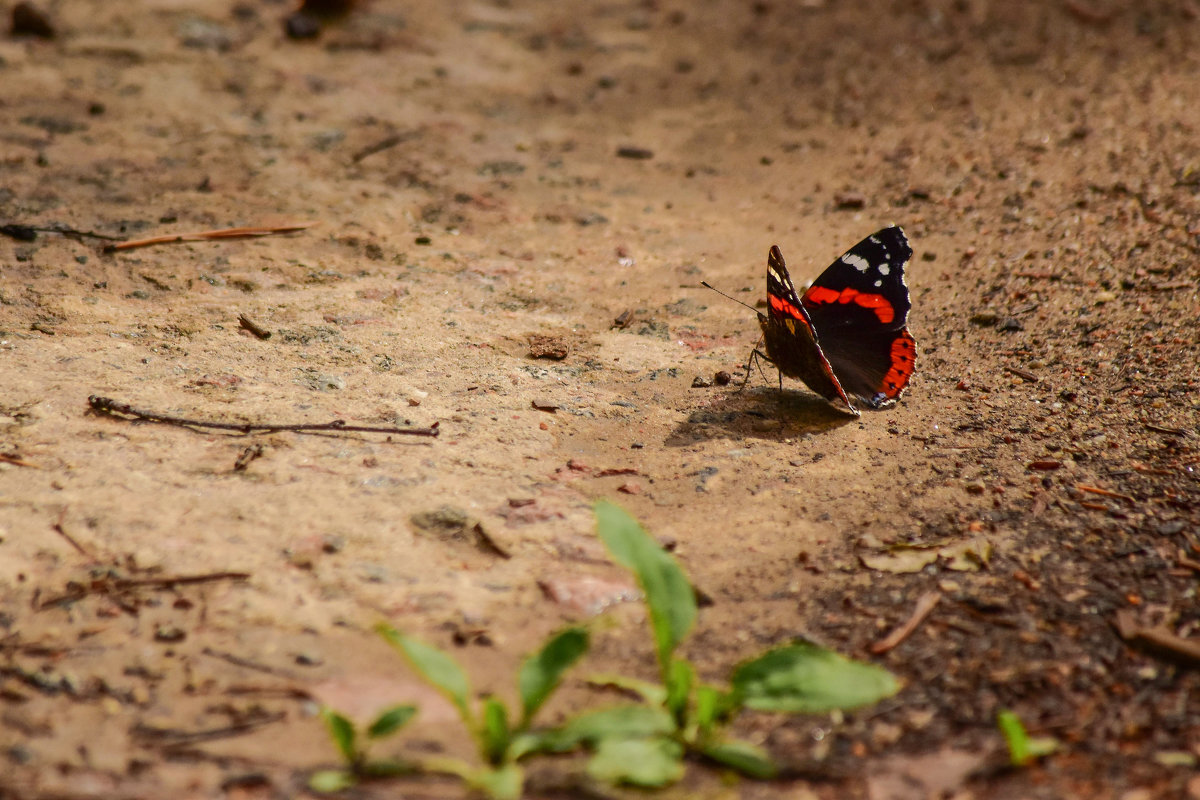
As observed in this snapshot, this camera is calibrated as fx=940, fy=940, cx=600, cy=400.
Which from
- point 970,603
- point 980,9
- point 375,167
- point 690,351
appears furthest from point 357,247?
point 980,9

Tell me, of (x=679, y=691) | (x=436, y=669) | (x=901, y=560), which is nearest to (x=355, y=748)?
(x=436, y=669)

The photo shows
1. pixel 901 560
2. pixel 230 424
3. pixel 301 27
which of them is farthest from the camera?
pixel 301 27

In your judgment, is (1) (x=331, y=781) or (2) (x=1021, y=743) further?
(2) (x=1021, y=743)

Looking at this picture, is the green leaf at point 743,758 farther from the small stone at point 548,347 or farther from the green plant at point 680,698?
the small stone at point 548,347

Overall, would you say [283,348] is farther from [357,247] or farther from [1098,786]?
[1098,786]

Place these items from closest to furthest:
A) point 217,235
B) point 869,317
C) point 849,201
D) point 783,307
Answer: point 783,307, point 869,317, point 217,235, point 849,201

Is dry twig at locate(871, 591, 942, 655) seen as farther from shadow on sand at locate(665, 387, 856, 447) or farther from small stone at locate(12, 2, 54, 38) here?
small stone at locate(12, 2, 54, 38)

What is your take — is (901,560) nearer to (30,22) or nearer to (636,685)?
(636,685)
